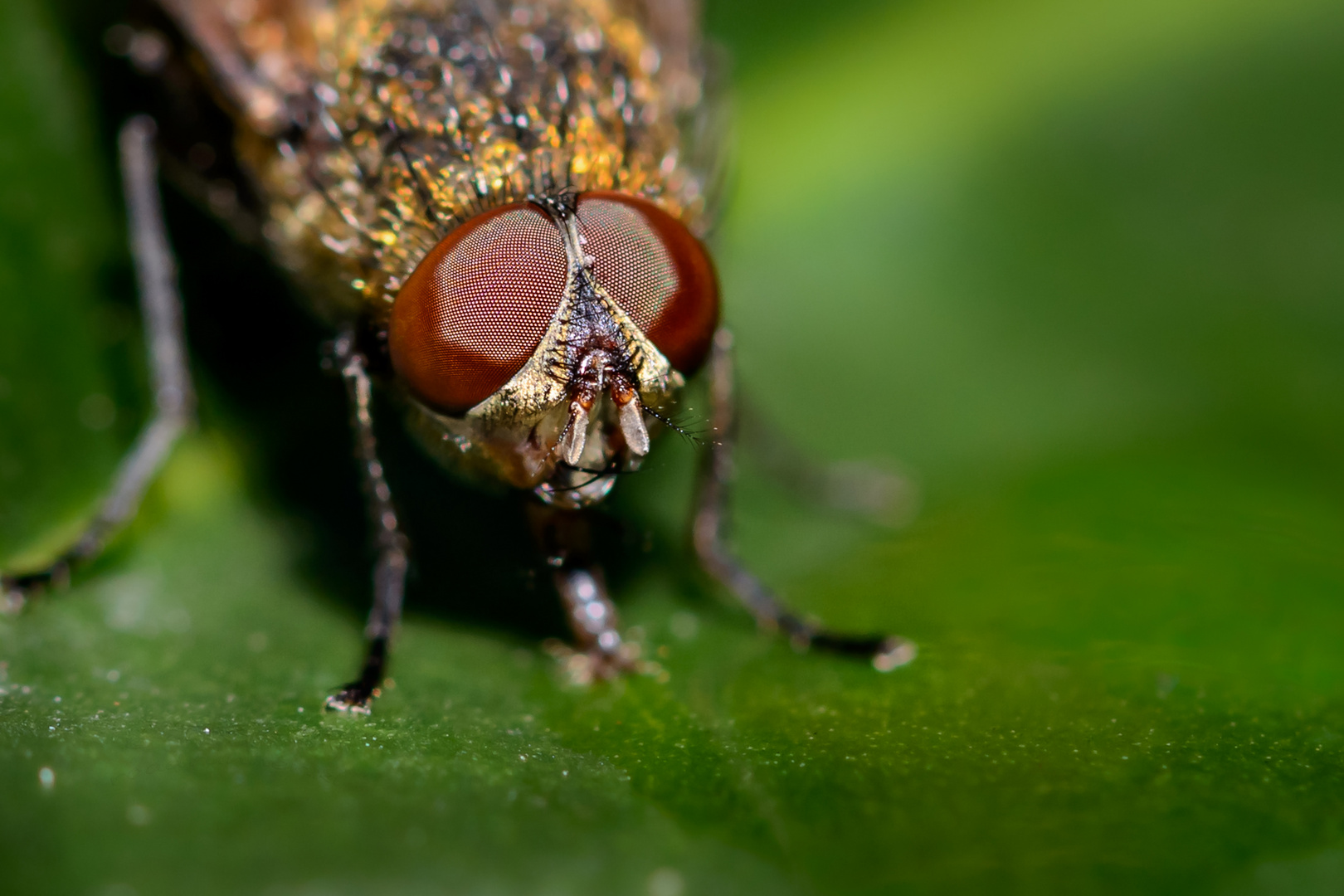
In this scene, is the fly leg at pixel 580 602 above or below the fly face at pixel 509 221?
below

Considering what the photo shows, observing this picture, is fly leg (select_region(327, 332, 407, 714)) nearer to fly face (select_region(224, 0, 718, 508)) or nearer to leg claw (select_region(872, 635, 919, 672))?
fly face (select_region(224, 0, 718, 508))

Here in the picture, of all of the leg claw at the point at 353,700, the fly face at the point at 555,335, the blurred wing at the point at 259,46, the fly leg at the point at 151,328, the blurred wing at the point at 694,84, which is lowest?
the leg claw at the point at 353,700

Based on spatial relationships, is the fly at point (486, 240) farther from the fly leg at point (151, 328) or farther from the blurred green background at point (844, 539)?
the blurred green background at point (844, 539)

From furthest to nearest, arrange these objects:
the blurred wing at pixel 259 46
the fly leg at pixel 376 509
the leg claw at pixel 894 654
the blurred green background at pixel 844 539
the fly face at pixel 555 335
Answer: the blurred wing at pixel 259 46 → the fly leg at pixel 376 509 → the leg claw at pixel 894 654 → the fly face at pixel 555 335 → the blurred green background at pixel 844 539

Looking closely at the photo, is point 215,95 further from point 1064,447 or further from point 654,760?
point 1064,447

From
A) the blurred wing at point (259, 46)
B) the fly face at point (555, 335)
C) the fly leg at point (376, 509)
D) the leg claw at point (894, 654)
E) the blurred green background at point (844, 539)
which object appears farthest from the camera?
the blurred wing at point (259, 46)

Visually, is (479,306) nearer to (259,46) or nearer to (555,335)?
(555,335)

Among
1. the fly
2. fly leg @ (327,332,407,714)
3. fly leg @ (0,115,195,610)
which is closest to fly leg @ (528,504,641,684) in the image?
the fly

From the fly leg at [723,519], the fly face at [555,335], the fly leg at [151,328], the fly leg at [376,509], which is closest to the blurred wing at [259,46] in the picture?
the fly leg at [151,328]

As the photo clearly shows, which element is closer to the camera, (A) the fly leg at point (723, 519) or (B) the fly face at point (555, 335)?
(B) the fly face at point (555, 335)
